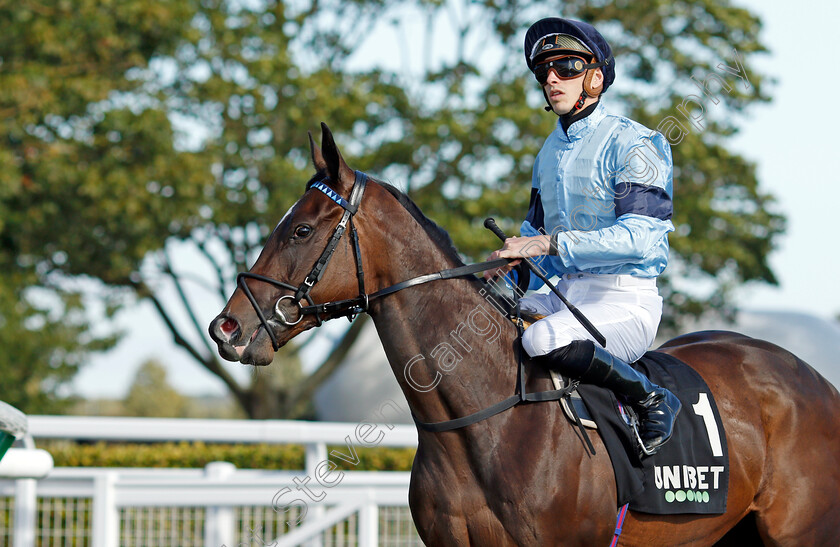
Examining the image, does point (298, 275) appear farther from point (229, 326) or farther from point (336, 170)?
point (336, 170)

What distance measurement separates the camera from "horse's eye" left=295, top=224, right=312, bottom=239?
2809 mm

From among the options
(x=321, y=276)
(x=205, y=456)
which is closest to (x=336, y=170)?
(x=321, y=276)

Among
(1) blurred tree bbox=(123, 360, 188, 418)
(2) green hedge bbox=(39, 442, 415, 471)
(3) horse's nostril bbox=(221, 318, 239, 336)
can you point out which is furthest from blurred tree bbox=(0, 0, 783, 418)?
(1) blurred tree bbox=(123, 360, 188, 418)

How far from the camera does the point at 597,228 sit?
10.4 ft

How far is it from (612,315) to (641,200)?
418 millimetres

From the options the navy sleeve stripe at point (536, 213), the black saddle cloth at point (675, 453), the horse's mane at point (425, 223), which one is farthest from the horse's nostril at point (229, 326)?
the navy sleeve stripe at point (536, 213)

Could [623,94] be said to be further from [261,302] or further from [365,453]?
[261,302]

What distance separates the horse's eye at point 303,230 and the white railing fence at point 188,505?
1.59 m

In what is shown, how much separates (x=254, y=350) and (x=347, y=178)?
2.15ft

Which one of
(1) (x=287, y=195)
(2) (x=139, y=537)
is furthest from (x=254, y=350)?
(1) (x=287, y=195)

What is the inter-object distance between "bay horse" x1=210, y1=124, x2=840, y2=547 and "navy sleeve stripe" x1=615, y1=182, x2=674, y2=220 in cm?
58

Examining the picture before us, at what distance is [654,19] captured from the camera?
14117 mm

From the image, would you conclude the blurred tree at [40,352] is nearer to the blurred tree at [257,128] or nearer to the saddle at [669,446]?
the blurred tree at [257,128]

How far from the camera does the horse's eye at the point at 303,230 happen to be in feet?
9.21
